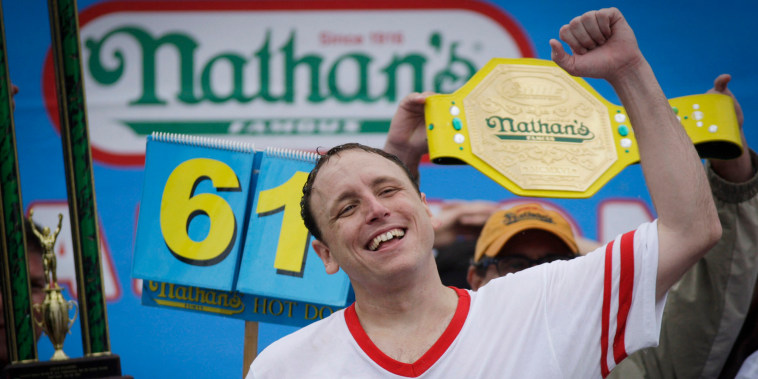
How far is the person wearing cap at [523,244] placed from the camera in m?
2.36

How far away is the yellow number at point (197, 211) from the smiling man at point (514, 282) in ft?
1.68

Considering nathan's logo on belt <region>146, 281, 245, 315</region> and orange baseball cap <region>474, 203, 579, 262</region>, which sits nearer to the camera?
nathan's logo on belt <region>146, 281, 245, 315</region>

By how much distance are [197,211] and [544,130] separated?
88 cm

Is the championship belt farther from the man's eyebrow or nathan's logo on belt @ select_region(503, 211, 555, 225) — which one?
nathan's logo on belt @ select_region(503, 211, 555, 225)

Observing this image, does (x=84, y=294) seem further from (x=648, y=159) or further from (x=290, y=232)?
(x=648, y=159)

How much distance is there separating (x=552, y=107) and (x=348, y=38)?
3.36ft

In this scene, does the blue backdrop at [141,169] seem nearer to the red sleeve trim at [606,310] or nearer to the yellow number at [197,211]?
the yellow number at [197,211]

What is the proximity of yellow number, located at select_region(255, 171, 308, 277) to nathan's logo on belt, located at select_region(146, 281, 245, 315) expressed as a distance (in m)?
0.17

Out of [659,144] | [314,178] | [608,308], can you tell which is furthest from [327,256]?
[659,144]

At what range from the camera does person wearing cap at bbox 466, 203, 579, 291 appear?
2355mm

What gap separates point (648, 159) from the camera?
1330 mm

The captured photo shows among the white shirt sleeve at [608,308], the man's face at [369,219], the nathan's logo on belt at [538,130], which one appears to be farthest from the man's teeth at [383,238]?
the nathan's logo on belt at [538,130]

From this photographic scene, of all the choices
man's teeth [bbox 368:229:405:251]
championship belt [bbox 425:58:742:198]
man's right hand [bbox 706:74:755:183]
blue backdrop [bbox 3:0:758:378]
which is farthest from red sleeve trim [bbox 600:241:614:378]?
blue backdrop [bbox 3:0:758:378]

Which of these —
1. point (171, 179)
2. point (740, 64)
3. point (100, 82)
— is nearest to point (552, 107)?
point (171, 179)
